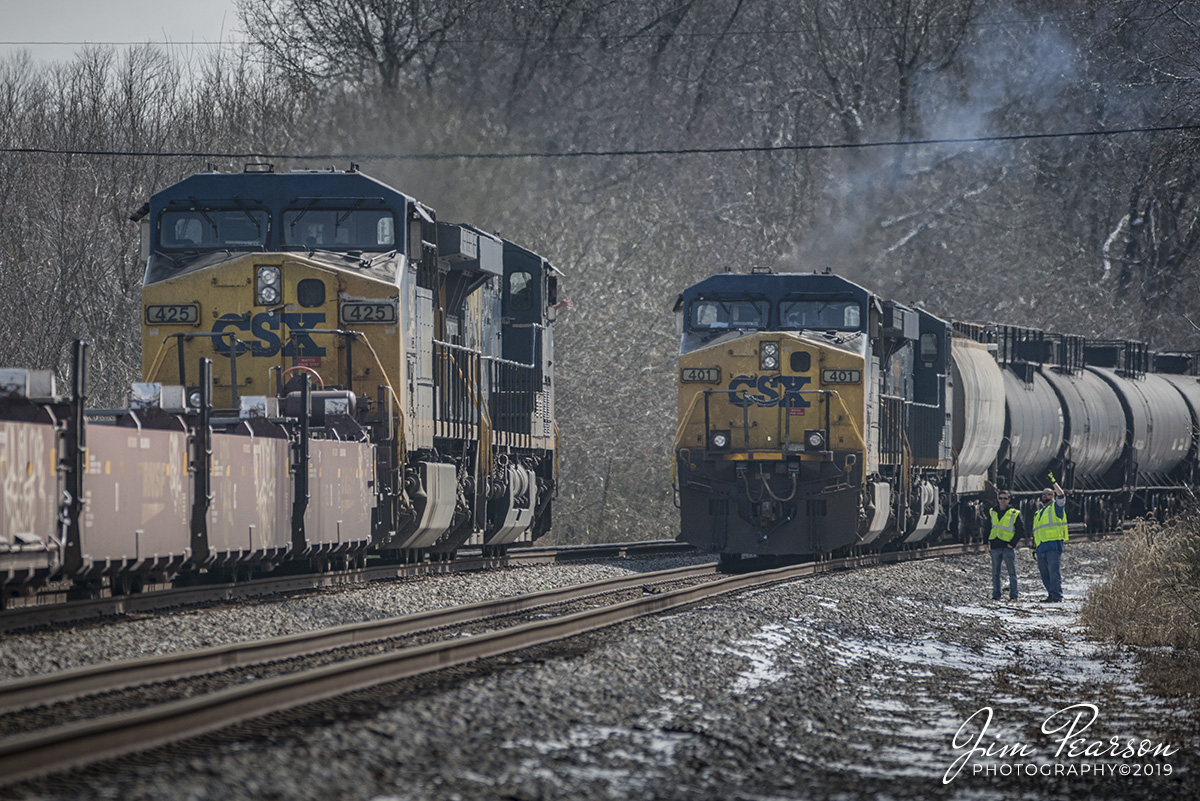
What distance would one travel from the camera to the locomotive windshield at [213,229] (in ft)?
50.0

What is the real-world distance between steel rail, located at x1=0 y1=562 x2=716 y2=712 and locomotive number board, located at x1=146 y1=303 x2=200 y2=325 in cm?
468

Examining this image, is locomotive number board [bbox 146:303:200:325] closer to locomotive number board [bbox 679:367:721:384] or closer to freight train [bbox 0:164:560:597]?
freight train [bbox 0:164:560:597]

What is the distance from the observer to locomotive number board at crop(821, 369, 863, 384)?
19.0m

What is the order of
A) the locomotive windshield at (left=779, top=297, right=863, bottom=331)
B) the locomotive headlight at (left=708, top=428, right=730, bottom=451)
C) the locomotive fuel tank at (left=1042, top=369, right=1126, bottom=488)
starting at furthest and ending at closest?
the locomotive fuel tank at (left=1042, top=369, right=1126, bottom=488) → the locomotive windshield at (left=779, top=297, right=863, bottom=331) → the locomotive headlight at (left=708, top=428, right=730, bottom=451)

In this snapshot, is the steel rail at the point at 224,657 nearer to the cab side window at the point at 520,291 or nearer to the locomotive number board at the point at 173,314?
the locomotive number board at the point at 173,314

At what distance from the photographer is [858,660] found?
35.9 feet

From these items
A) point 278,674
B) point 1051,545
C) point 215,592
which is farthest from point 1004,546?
point 278,674

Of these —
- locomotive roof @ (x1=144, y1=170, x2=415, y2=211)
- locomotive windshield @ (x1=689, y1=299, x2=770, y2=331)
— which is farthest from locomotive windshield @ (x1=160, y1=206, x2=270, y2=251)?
locomotive windshield @ (x1=689, y1=299, x2=770, y2=331)

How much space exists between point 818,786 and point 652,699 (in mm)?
2012

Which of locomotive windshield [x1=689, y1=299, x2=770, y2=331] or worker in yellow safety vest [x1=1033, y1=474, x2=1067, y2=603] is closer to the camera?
worker in yellow safety vest [x1=1033, y1=474, x2=1067, y2=603]

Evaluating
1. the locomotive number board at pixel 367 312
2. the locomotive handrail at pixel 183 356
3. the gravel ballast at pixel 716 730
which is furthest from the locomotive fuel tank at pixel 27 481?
the locomotive number board at pixel 367 312

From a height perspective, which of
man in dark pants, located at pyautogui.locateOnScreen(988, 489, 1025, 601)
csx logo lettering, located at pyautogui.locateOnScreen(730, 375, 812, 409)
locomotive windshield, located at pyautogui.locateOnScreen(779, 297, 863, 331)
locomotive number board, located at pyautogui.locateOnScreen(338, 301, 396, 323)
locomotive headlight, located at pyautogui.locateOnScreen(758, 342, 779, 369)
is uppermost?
locomotive windshield, located at pyautogui.locateOnScreen(779, 297, 863, 331)


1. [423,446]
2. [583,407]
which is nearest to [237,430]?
[423,446]
